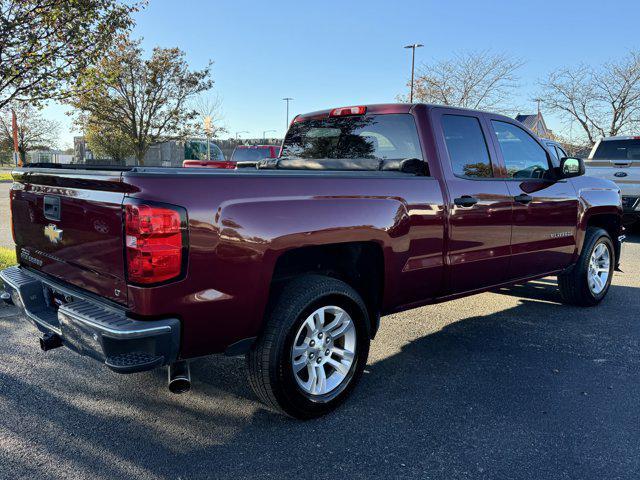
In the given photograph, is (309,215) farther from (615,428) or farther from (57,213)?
(615,428)

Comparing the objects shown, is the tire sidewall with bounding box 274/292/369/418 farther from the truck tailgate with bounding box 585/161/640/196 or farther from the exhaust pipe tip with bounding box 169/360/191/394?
the truck tailgate with bounding box 585/161/640/196

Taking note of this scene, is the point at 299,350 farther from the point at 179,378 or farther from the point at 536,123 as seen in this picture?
the point at 536,123

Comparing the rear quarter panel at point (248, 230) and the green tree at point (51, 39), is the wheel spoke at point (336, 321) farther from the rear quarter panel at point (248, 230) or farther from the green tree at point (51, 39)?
the green tree at point (51, 39)

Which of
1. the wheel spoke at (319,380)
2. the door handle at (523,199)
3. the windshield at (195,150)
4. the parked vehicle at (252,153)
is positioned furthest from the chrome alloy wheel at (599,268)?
the windshield at (195,150)

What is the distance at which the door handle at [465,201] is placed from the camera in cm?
370

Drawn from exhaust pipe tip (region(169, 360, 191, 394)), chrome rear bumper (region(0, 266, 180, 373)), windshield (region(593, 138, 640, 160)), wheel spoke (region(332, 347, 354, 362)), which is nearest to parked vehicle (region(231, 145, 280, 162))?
windshield (region(593, 138, 640, 160))

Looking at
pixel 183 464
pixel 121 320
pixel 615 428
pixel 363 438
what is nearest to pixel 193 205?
pixel 121 320

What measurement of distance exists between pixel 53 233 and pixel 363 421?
2103 mm

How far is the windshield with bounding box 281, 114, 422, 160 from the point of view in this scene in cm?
382

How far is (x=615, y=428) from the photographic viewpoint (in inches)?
116

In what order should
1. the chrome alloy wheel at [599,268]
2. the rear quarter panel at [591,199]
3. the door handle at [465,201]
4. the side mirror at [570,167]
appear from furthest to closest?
the chrome alloy wheel at [599,268]
the rear quarter panel at [591,199]
the side mirror at [570,167]
the door handle at [465,201]

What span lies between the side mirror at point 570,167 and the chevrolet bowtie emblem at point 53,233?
161 inches

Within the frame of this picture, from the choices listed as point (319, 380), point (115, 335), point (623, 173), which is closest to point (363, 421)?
point (319, 380)

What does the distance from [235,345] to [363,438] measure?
0.88m
